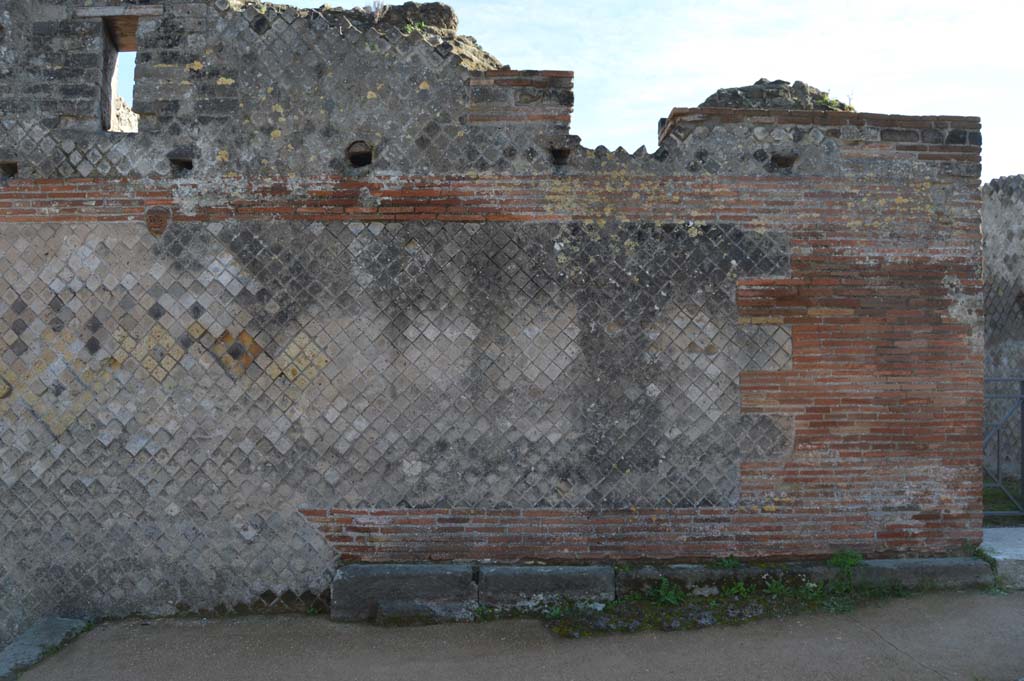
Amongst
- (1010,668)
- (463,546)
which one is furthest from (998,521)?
(463,546)

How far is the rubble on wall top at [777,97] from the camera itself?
19.7ft

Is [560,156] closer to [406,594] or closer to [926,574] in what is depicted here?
[406,594]

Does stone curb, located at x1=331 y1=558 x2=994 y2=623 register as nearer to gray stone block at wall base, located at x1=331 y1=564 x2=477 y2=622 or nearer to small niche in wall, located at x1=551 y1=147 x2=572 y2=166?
gray stone block at wall base, located at x1=331 y1=564 x2=477 y2=622

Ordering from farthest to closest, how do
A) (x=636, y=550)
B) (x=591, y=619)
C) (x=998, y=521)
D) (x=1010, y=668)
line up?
(x=998, y=521) < (x=636, y=550) < (x=591, y=619) < (x=1010, y=668)

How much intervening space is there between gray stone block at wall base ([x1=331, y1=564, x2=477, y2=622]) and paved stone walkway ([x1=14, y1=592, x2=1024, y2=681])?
0.33 feet

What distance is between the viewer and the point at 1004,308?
9.47 m

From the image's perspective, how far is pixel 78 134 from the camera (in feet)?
17.6

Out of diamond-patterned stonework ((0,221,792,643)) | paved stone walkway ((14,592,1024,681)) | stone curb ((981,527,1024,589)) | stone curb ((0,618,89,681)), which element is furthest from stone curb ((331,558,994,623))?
stone curb ((0,618,89,681))

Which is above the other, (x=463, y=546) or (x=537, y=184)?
(x=537, y=184)

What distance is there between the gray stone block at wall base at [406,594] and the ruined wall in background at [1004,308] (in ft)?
23.4

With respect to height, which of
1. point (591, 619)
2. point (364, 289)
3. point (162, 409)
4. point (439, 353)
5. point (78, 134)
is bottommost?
point (591, 619)

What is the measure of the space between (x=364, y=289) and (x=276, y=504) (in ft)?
5.22

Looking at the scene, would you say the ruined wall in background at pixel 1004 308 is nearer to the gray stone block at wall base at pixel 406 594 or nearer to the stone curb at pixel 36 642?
the gray stone block at wall base at pixel 406 594

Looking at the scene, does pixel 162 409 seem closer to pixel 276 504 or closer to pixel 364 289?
pixel 276 504
